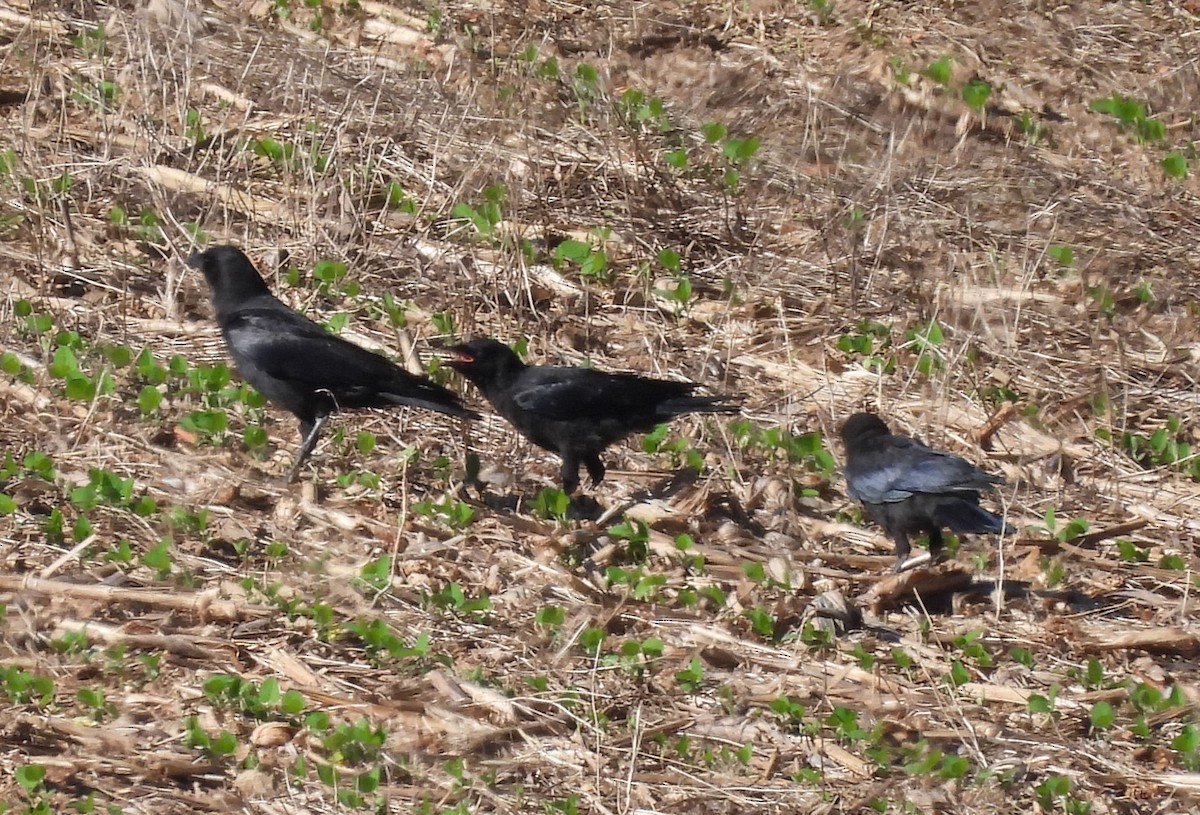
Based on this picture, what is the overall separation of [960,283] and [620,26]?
3.83 metres

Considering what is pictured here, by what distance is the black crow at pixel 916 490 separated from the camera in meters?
6.46

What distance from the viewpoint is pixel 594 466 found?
7.20m

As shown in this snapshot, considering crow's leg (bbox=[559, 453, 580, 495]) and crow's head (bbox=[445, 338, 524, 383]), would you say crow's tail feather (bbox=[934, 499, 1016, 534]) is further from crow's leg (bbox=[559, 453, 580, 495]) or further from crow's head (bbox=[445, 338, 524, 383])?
crow's head (bbox=[445, 338, 524, 383])

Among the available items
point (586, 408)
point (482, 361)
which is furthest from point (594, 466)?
point (482, 361)

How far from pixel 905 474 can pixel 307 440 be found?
2.61 metres

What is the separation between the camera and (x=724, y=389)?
26.7 ft

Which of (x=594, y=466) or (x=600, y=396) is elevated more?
(x=600, y=396)

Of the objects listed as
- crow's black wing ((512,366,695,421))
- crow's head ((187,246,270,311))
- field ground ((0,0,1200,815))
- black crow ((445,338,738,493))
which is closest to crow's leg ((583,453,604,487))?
black crow ((445,338,738,493))

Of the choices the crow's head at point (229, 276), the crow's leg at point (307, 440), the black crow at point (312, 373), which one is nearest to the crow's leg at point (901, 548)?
the black crow at point (312, 373)

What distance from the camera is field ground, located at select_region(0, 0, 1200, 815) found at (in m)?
5.22

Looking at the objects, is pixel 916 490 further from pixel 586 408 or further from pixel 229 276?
pixel 229 276

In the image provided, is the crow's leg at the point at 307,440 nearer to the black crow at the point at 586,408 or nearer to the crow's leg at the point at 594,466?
the black crow at the point at 586,408

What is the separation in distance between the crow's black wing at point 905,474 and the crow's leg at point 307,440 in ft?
7.63

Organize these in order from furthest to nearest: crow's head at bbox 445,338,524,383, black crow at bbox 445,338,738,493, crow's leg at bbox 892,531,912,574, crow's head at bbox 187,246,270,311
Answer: crow's head at bbox 187,246,270,311 < crow's head at bbox 445,338,524,383 < black crow at bbox 445,338,738,493 < crow's leg at bbox 892,531,912,574
